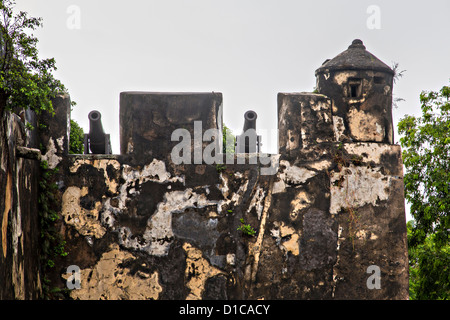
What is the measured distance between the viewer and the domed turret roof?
18.7ft

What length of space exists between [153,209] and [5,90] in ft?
6.83

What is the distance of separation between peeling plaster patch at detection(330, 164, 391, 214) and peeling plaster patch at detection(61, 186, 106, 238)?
253cm

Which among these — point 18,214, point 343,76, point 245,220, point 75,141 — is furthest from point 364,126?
point 18,214

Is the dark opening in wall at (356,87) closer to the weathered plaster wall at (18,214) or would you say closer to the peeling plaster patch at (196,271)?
the peeling plaster patch at (196,271)

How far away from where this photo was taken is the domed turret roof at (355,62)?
18.7 feet

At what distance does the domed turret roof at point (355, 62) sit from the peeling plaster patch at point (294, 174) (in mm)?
1204

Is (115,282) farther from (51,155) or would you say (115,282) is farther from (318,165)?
(318,165)

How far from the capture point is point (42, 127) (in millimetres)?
5273

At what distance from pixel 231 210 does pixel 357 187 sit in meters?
1.42

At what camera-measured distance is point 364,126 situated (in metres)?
5.68

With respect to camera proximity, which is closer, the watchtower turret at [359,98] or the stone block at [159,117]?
the stone block at [159,117]

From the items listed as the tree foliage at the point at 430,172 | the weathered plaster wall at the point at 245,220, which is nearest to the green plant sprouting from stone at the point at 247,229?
the weathered plaster wall at the point at 245,220

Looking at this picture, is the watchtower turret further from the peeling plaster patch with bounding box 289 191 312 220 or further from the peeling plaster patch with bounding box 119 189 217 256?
the peeling plaster patch with bounding box 119 189 217 256

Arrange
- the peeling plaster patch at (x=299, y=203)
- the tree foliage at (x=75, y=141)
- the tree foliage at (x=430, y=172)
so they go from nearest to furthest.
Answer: the peeling plaster patch at (x=299, y=203)
the tree foliage at (x=75, y=141)
the tree foliage at (x=430, y=172)
